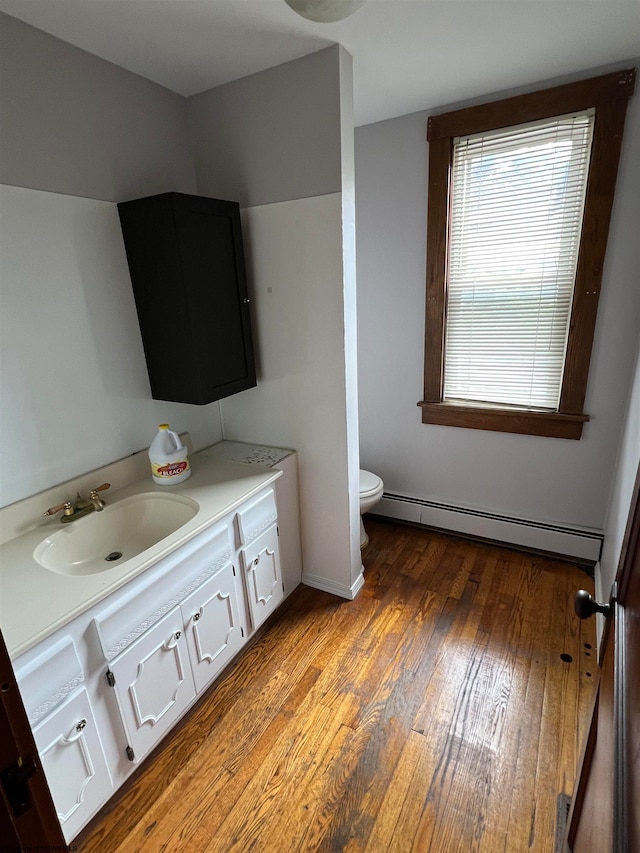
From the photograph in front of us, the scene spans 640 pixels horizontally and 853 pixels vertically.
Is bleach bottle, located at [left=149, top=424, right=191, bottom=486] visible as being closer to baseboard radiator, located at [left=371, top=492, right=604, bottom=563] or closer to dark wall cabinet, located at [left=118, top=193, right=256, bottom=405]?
dark wall cabinet, located at [left=118, top=193, right=256, bottom=405]

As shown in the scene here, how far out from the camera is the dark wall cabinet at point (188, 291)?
5.29 ft

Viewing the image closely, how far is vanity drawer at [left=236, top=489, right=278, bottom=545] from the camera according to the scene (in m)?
1.75

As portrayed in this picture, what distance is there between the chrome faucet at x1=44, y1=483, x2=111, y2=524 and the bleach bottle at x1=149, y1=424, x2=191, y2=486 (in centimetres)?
20

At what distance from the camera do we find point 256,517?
6.03 feet

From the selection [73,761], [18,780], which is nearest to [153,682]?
[73,761]

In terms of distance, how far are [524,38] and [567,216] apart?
739 mm

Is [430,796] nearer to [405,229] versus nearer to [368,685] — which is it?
[368,685]

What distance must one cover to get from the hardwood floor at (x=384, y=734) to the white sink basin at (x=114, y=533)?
0.67 meters

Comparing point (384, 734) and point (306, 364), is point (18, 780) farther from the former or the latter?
point (306, 364)

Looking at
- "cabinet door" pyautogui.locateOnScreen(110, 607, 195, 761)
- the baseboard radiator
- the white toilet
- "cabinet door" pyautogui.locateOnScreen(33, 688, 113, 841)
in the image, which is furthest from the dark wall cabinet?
the baseboard radiator

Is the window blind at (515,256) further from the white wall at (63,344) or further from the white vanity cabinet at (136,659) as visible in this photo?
the white wall at (63,344)

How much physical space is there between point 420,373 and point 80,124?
76.3 inches

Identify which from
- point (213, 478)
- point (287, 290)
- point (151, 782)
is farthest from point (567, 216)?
point (151, 782)

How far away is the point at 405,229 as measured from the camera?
241 cm
